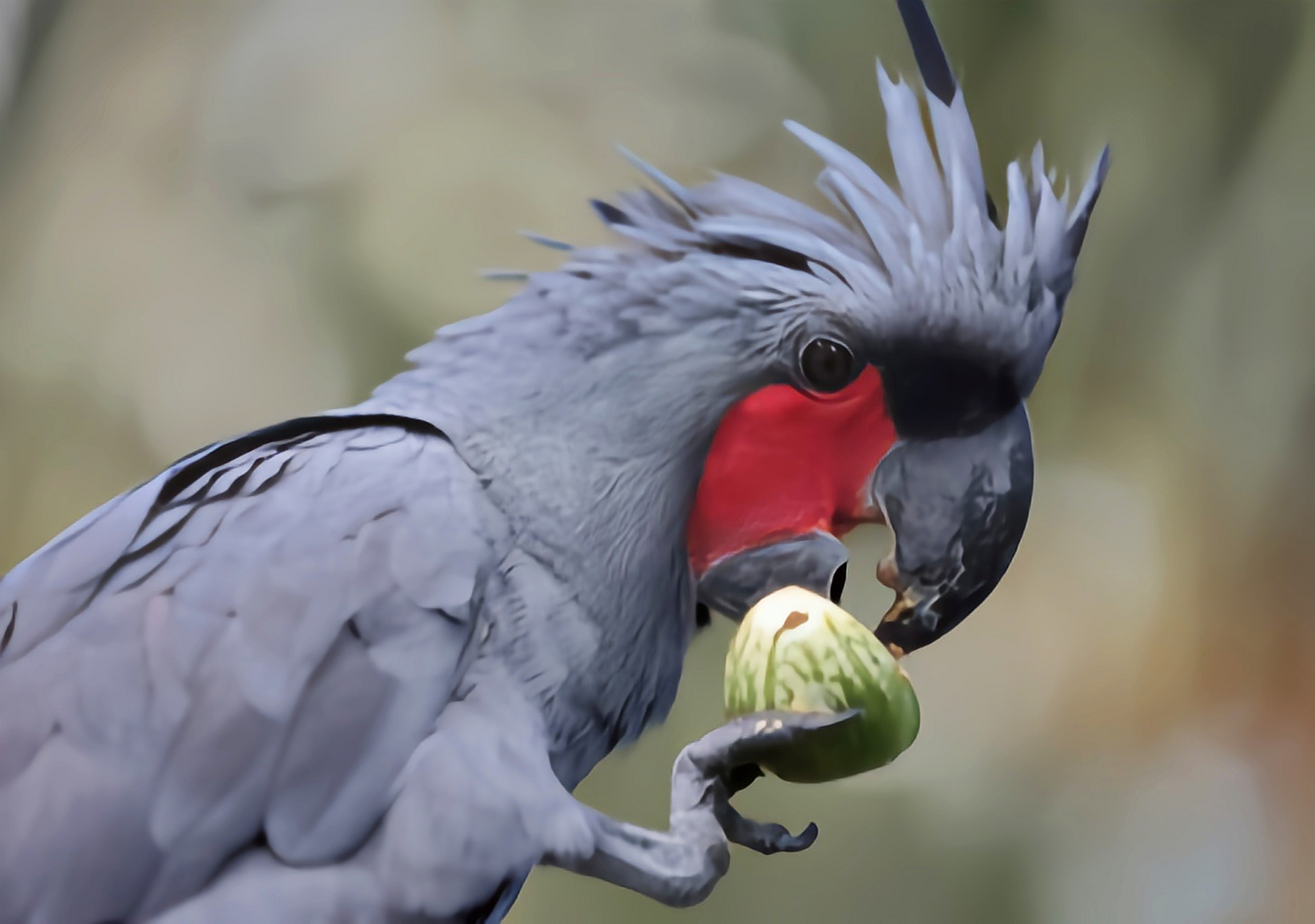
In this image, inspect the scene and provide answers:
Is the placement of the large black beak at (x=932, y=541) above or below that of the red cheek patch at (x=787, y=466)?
below

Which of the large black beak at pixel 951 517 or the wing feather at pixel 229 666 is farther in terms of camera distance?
the large black beak at pixel 951 517

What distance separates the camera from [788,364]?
0.87m

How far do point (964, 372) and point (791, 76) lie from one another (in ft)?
2.01

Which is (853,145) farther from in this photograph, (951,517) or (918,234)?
(951,517)

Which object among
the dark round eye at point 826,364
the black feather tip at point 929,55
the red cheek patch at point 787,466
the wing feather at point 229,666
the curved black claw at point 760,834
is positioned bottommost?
the curved black claw at point 760,834

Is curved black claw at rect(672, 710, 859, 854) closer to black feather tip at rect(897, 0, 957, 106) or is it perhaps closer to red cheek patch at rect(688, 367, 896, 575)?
red cheek patch at rect(688, 367, 896, 575)

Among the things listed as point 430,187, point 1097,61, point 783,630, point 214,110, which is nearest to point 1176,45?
point 1097,61

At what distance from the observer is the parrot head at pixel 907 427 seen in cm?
87

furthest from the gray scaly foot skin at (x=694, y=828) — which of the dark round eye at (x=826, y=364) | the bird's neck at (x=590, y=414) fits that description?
the dark round eye at (x=826, y=364)

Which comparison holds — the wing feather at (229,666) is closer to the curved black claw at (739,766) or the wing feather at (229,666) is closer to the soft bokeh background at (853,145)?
the curved black claw at (739,766)

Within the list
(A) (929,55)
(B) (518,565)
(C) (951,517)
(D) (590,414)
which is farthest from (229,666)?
(A) (929,55)

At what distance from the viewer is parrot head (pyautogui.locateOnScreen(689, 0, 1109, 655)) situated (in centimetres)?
87

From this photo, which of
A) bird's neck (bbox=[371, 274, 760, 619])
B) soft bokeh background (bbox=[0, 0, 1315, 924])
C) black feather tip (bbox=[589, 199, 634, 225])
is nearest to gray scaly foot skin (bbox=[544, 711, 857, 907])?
bird's neck (bbox=[371, 274, 760, 619])

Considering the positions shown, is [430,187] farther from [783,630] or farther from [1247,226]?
[1247,226]
